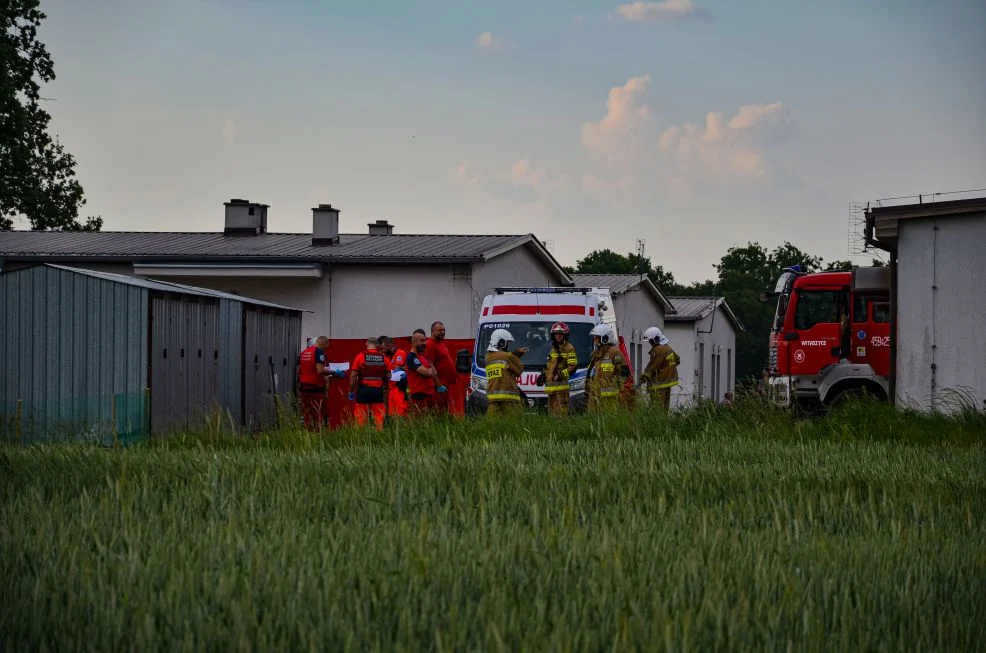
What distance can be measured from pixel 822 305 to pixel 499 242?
1091 centimetres

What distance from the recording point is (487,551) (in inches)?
246

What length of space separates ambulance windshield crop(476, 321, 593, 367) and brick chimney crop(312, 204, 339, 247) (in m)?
15.0

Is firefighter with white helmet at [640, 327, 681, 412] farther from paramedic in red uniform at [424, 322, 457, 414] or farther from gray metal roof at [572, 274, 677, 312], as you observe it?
gray metal roof at [572, 274, 677, 312]

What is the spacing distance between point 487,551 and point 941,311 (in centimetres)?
1411

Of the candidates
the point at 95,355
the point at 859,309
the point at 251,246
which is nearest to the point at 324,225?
the point at 251,246

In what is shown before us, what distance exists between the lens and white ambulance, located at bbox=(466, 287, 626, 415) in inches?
776

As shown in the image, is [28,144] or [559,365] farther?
[28,144]

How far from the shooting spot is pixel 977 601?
581 centimetres

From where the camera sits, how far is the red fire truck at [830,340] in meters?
23.8

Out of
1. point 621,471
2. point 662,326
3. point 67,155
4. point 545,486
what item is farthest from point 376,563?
point 662,326

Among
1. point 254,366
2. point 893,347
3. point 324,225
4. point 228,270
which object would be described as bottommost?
point 254,366

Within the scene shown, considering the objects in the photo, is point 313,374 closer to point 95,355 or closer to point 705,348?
point 95,355

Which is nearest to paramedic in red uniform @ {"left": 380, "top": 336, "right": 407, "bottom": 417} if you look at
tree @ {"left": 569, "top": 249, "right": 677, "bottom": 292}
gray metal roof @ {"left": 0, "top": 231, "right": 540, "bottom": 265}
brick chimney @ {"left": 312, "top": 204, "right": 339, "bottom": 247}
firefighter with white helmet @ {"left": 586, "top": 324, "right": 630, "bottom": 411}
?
firefighter with white helmet @ {"left": 586, "top": 324, "right": 630, "bottom": 411}

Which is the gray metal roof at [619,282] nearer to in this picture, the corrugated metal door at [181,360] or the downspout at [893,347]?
the downspout at [893,347]
